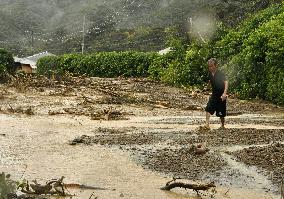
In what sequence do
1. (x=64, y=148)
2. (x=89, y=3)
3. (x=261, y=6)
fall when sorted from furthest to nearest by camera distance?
(x=89, y=3) → (x=261, y=6) → (x=64, y=148)

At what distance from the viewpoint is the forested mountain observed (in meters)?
84.8

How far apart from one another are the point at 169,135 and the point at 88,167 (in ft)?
10.4

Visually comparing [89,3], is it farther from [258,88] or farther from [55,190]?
[55,190]

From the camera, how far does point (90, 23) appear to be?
113 m

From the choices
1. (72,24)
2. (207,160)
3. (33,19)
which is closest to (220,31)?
(207,160)

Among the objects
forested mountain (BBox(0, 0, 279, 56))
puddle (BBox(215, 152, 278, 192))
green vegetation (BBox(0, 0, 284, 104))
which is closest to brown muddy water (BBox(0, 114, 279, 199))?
puddle (BBox(215, 152, 278, 192))

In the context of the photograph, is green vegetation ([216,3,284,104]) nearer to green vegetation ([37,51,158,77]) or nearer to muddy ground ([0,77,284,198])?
muddy ground ([0,77,284,198])

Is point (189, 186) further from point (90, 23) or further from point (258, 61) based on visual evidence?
point (90, 23)

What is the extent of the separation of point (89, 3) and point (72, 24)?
46.8 feet

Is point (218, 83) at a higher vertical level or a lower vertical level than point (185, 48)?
lower

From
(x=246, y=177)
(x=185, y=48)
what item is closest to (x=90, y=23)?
(x=185, y=48)

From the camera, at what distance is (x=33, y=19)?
401 feet

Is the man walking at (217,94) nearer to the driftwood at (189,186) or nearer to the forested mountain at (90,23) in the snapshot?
the driftwood at (189,186)

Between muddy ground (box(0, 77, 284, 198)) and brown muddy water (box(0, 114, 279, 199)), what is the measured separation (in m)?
0.04
